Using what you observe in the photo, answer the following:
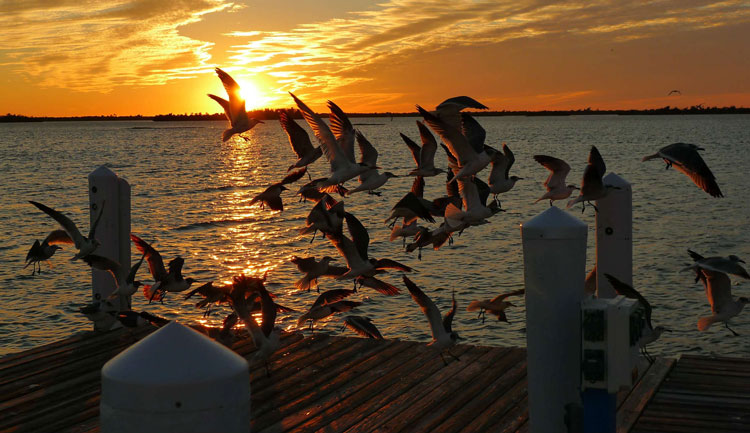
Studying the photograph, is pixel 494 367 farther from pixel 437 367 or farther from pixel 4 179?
pixel 4 179

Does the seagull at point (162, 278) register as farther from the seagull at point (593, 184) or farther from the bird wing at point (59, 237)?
the seagull at point (593, 184)

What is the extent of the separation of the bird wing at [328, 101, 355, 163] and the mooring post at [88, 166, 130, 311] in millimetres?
3429

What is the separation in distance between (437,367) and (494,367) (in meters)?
0.67

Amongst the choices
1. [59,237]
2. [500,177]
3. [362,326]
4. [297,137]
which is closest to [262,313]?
[362,326]

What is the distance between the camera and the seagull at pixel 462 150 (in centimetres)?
1208

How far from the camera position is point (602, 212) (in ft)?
31.2

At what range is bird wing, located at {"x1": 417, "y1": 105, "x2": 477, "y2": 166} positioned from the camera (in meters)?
12.1

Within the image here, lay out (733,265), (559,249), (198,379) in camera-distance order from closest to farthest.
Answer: (198,379), (559,249), (733,265)

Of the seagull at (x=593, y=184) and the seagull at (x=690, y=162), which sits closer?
the seagull at (x=593, y=184)

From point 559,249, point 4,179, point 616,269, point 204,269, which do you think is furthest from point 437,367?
point 4,179

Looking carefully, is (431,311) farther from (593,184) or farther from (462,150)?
(462,150)

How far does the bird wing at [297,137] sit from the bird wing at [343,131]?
0.49 meters

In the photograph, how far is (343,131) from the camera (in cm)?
1381

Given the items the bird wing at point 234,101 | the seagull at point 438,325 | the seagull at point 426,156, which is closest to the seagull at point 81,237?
the bird wing at point 234,101
